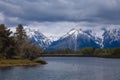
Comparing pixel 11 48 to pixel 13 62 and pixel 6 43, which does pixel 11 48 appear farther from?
pixel 13 62

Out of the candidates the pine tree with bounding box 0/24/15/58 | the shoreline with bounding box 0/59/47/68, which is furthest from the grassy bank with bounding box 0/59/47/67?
the pine tree with bounding box 0/24/15/58

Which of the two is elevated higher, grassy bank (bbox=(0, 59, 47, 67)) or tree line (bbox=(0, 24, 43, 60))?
tree line (bbox=(0, 24, 43, 60))

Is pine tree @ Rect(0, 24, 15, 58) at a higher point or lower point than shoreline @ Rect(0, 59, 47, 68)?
higher

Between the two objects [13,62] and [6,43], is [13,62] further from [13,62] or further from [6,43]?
[6,43]

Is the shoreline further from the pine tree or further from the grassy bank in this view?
the pine tree

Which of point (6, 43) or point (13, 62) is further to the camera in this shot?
point (6, 43)

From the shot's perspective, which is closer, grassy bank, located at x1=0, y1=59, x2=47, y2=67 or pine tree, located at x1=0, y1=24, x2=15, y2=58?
grassy bank, located at x1=0, y1=59, x2=47, y2=67

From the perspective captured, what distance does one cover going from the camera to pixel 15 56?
620 feet

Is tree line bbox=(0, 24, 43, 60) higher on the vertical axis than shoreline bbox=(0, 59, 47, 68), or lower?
higher

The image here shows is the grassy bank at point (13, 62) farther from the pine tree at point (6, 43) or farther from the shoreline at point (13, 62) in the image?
the pine tree at point (6, 43)

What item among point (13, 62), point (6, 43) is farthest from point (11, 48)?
point (13, 62)

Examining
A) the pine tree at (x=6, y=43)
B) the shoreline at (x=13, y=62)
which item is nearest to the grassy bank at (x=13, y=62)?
the shoreline at (x=13, y=62)

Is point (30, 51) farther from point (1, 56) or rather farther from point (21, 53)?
point (1, 56)

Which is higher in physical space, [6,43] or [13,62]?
[6,43]
